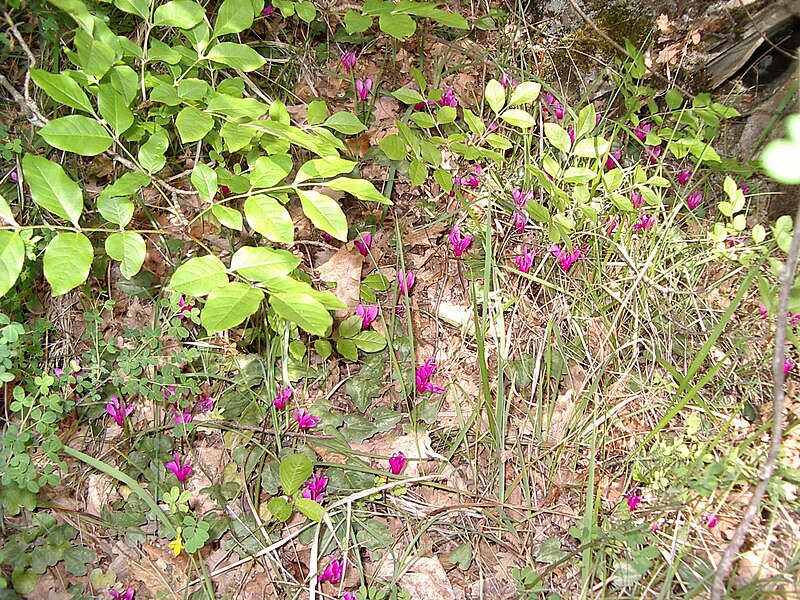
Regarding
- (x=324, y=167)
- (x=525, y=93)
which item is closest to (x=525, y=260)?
(x=525, y=93)

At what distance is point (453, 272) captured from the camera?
2568mm

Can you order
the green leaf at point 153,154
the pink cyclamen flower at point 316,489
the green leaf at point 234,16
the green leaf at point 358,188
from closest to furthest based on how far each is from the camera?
the green leaf at point 358,188 → the green leaf at point 153,154 → the green leaf at point 234,16 → the pink cyclamen flower at point 316,489

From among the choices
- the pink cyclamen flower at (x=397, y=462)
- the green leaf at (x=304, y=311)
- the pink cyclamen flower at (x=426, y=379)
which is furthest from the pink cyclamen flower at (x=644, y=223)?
the green leaf at (x=304, y=311)

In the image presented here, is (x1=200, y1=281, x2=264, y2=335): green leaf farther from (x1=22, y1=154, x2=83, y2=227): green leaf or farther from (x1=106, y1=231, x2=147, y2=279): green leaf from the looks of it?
(x1=22, y1=154, x2=83, y2=227): green leaf

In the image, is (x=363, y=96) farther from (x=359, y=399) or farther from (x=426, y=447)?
(x=426, y=447)

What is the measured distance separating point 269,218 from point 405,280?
3.27 ft

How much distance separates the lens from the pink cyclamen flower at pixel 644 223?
260 centimetres

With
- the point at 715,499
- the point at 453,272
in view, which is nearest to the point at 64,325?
the point at 453,272

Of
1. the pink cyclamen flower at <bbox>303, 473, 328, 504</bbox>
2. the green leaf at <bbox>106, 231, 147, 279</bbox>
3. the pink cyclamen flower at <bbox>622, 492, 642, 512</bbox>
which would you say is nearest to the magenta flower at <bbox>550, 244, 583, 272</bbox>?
the pink cyclamen flower at <bbox>622, 492, 642, 512</bbox>

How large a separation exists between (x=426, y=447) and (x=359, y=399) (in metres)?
0.31

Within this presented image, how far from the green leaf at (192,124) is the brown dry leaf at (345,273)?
91 cm

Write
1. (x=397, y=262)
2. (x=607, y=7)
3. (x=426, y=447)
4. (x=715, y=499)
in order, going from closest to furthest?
(x=715, y=499) → (x=426, y=447) → (x=397, y=262) → (x=607, y=7)

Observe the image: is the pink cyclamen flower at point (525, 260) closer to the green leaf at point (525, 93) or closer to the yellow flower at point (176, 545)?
the green leaf at point (525, 93)

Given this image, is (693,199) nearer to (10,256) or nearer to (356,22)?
(356,22)
